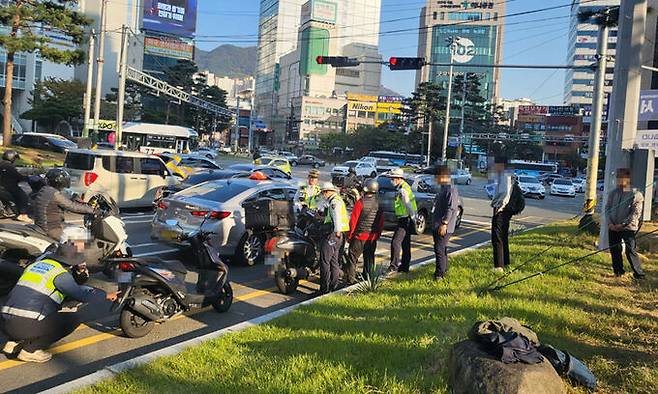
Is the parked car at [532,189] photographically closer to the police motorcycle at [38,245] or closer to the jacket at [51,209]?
the police motorcycle at [38,245]

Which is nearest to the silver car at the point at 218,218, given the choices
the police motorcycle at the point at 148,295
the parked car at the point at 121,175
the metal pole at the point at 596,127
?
the police motorcycle at the point at 148,295

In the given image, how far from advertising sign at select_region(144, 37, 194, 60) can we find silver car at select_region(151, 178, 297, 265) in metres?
101

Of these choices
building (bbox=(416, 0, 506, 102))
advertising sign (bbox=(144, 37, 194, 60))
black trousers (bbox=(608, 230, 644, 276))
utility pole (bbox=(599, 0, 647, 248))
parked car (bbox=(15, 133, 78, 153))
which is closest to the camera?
black trousers (bbox=(608, 230, 644, 276))

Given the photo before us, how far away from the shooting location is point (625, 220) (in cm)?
848

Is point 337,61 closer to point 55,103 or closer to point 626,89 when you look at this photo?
point 626,89

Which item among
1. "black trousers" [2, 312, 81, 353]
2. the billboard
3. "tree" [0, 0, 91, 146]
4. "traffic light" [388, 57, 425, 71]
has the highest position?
the billboard

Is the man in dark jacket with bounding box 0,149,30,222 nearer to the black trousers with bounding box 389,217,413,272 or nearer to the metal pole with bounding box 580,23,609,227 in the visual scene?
the black trousers with bounding box 389,217,413,272

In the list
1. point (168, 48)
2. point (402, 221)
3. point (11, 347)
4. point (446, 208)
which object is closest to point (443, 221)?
point (446, 208)

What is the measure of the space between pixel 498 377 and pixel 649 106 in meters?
10.2

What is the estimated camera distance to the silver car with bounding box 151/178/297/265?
30.0 feet

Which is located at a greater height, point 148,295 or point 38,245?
point 38,245

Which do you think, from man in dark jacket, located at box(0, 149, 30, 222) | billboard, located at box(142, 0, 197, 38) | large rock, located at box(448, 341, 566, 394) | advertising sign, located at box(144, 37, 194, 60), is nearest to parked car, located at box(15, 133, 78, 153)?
man in dark jacket, located at box(0, 149, 30, 222)

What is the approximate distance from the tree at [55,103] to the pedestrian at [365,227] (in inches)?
2299

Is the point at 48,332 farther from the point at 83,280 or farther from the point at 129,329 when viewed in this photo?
the point at 83,280
